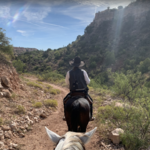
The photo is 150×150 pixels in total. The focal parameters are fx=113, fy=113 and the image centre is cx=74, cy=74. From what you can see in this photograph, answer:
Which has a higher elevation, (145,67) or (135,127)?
(145,67)

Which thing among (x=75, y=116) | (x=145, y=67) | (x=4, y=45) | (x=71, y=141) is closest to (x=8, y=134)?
(x=75, y=116)

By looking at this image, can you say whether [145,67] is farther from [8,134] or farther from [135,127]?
[8,134]

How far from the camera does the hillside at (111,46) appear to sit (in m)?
28.3

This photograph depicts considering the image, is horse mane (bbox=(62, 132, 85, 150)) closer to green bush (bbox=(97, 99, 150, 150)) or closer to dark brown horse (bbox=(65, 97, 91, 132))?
dark brown horse (bbox=(65, 97, 91, 132))

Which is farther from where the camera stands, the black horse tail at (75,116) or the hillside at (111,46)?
the hillside at (111,46)

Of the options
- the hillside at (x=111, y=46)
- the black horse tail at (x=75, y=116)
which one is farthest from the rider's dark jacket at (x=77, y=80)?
the hillside at (x=111, y=46)

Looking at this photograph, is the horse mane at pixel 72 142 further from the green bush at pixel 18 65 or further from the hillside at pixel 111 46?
the green bush at pixel 18 65

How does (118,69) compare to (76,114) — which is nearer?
→ (76,114)

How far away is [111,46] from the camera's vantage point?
35.3 meters

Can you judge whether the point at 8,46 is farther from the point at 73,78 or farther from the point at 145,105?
the point at 145,105

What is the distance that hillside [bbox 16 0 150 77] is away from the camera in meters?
28.3

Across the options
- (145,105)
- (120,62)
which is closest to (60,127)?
(145,105)

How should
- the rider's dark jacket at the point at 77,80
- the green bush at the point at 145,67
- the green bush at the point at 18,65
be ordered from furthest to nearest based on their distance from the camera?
1. the green bush at the point at 18,65
2. the green bush at the point at 145,67
3. the rider's dark jacket at the point at 77,80

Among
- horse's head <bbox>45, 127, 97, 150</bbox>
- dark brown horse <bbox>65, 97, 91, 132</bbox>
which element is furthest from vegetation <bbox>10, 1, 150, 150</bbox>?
horse's head <bbox>45, 127, 97, 150</bbox>
